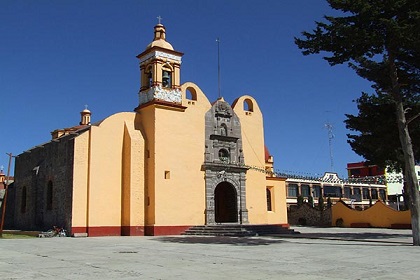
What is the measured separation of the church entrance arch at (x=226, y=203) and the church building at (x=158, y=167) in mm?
58

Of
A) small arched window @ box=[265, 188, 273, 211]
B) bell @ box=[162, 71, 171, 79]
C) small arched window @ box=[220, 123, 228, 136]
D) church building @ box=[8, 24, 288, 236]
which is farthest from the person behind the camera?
small arched window @ box=[265, 188, 273, 211]

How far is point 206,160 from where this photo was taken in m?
23.9

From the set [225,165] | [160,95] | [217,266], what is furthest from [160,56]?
[217,266]

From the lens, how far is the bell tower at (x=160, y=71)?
23.1 m

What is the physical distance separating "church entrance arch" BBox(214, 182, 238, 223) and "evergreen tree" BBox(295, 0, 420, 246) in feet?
35.4

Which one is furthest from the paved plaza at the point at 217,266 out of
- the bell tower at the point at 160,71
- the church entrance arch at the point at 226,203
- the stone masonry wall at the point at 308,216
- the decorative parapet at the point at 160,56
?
the stone masonry wall at the point at 308,216

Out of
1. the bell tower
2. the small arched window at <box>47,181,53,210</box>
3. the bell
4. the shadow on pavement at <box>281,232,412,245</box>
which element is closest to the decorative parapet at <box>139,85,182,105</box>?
the bell tower

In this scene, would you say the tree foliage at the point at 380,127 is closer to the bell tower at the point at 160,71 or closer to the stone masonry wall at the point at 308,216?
the bell tower at the point at 160,71

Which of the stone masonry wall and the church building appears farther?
the stone masonry wall

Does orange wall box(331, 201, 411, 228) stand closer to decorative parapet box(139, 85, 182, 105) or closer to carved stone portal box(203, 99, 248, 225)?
carved stone portal box(203, 99, 248, 225)

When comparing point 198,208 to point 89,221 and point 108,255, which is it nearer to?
point 89,221

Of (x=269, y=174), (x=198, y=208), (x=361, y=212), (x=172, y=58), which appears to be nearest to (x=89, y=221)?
(x=198, y=208)

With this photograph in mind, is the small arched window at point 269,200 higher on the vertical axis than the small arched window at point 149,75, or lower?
lower

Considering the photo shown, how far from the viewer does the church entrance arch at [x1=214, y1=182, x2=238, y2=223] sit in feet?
81.8
